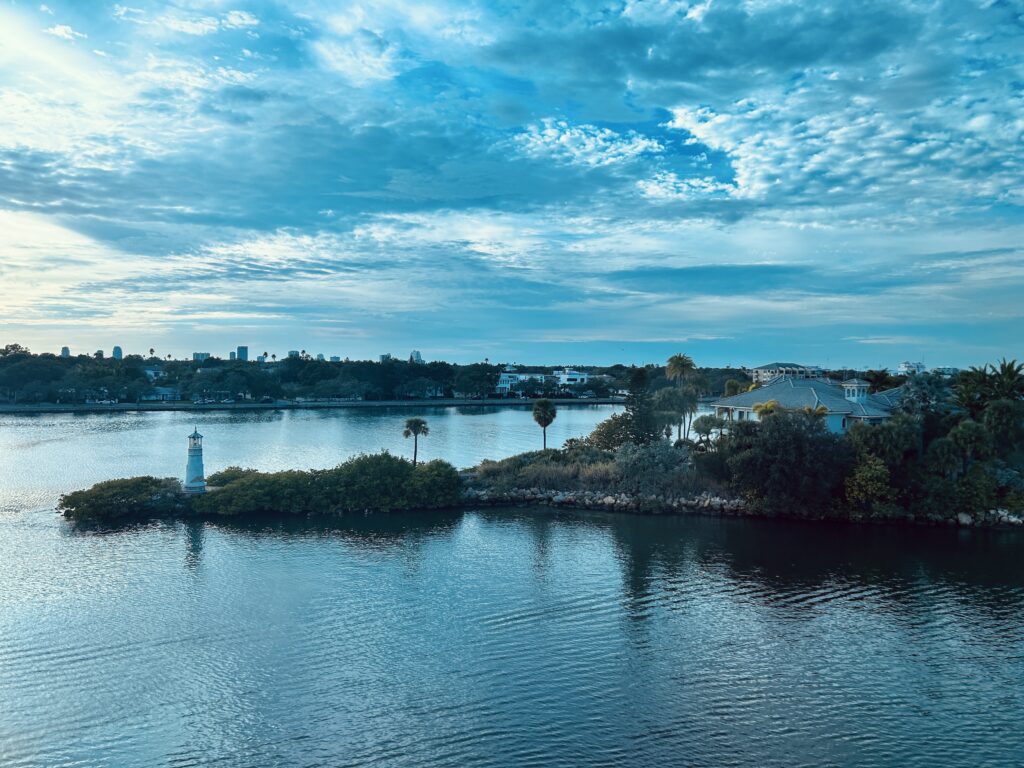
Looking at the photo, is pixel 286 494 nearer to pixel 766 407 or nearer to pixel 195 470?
pixel 195 470

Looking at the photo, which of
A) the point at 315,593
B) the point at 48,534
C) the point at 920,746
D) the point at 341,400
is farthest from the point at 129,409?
the point at 920,746

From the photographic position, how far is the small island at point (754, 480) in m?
34.2

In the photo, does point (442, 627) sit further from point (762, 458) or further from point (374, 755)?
point (762, 458)

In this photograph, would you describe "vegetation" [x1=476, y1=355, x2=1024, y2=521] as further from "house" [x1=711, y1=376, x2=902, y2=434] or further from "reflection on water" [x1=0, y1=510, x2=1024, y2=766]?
"reflection on water" [x1=0, y1=510, x2=1024, y2=766]

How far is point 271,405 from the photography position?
357 feet

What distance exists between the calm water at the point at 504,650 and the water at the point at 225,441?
1564 cm

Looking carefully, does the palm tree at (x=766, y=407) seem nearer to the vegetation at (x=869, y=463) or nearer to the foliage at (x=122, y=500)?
the vegetation at (x=869, y=463)

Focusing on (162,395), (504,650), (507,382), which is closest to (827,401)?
(504,650)

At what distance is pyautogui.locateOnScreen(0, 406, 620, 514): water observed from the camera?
45.6 m

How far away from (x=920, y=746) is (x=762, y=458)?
20941 mm

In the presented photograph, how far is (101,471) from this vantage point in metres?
45.7

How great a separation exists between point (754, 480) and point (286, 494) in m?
23.3

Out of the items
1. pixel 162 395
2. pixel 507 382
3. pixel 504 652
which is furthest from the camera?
pixel 507 382

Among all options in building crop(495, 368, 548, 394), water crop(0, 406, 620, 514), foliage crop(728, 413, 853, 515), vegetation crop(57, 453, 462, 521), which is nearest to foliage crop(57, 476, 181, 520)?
vegetation crop(57, 453, 462, 521)
